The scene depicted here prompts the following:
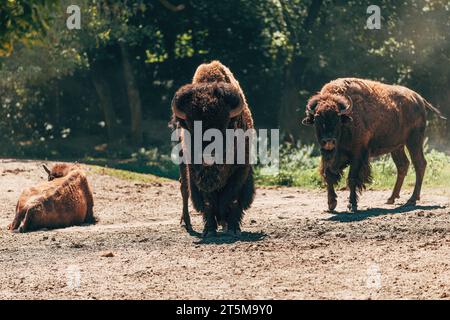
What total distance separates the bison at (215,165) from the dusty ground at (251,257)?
1.21 ft

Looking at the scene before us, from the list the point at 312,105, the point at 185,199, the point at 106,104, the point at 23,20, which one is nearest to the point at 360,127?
the point at 312,105

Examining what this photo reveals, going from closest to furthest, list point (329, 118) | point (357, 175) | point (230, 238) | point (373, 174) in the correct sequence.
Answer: point (230, 238), point (329, 118), point (357, 175), point (373, 174)

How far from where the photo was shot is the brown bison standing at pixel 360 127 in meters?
15.8

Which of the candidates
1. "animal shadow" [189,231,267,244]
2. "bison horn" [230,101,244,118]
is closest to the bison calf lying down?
"animal shadow" [189,231,267,244]

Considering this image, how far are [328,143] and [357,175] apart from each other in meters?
0.87

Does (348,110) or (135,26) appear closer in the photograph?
(348,110)

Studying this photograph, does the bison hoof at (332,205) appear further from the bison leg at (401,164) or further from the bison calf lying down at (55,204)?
the bison calf lying down at (55,204)

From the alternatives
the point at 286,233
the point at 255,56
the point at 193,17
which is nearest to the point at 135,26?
the point at 193,17

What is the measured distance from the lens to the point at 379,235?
13.3 metres

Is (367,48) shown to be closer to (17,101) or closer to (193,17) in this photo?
(193,17)

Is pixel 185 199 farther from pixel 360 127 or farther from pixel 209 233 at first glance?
pixel 360 127

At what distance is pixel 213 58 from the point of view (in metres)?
29.7

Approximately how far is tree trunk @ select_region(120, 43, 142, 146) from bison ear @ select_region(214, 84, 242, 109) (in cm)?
1511

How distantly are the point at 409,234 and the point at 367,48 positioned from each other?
55.5 ft
